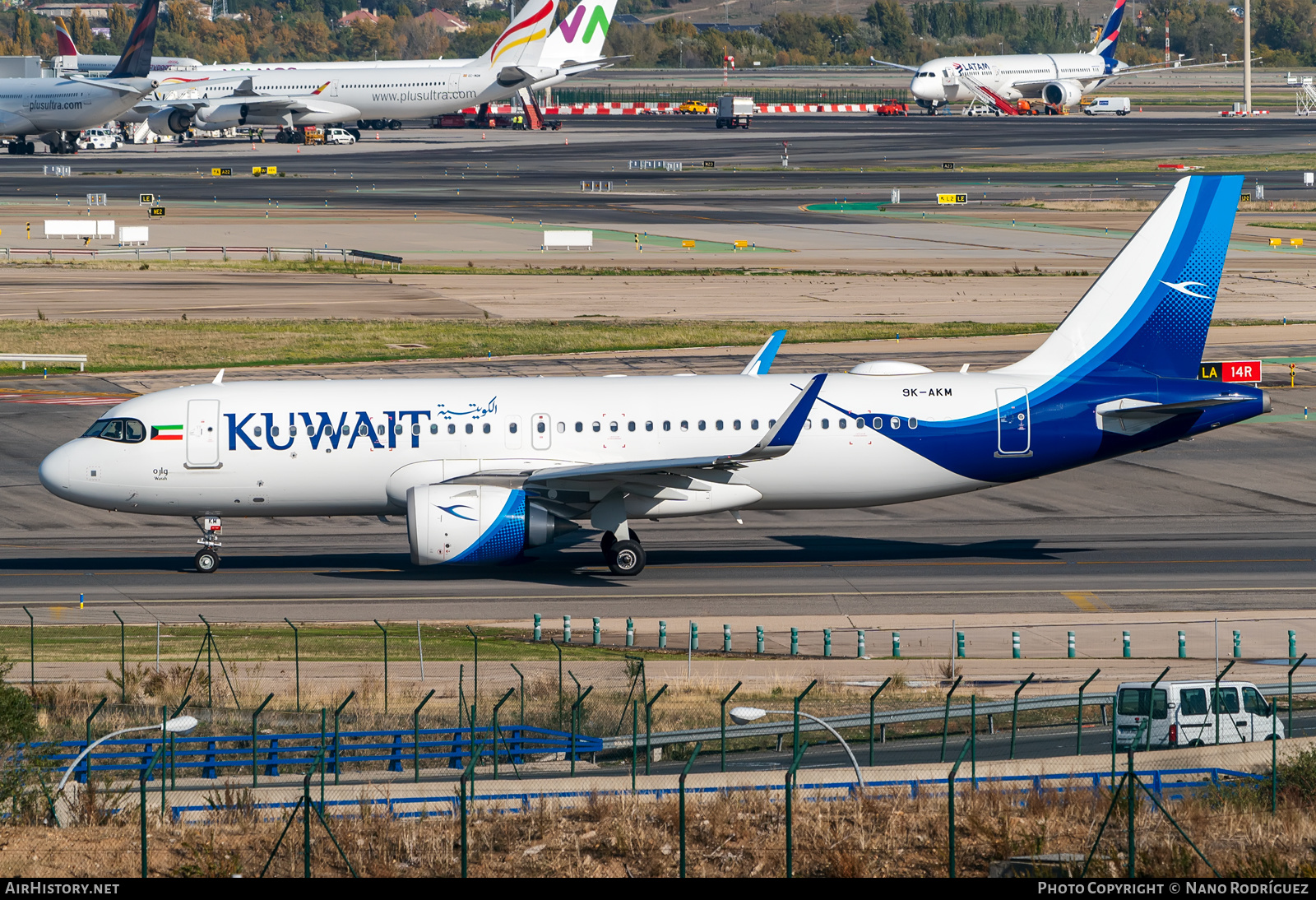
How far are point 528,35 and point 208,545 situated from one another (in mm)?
142381

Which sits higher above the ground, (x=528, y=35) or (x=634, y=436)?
(x=528, y=35)

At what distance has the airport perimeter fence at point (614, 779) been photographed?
20984mm

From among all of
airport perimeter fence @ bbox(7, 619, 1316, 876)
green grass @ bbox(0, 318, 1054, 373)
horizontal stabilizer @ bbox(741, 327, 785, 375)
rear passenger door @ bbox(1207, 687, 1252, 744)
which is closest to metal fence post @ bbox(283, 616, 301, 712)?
airport perimeter fence @ bbox(7, 619, 1316, 876)

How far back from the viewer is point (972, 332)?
2970 inches

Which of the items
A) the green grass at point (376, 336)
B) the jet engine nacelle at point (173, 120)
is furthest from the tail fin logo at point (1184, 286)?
the jet engine nacelle at point (173, 120)

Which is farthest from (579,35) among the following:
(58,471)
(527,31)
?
(58,471)

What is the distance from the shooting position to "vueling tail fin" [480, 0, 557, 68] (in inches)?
6929

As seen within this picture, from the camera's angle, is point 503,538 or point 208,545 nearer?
point 503,538

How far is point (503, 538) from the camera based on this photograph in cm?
3888

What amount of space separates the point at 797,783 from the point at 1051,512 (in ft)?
89.9

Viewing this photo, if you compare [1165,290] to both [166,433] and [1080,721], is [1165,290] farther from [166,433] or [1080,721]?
[166,433]

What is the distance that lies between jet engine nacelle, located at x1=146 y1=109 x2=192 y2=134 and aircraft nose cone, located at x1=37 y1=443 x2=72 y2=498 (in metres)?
142
